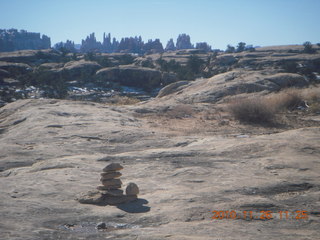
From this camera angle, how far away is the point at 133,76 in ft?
105

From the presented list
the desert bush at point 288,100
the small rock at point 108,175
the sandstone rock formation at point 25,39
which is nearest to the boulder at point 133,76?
the desert bush at point 288,100

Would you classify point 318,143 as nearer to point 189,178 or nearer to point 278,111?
point 189,178

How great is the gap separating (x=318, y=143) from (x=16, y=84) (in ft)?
99.1

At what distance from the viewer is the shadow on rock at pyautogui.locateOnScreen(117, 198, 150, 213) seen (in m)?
3.48

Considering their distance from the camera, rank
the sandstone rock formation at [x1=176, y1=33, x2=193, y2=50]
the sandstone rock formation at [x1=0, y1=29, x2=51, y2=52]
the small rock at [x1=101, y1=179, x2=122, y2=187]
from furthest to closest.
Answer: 1. the sandstone rock formation at [x1=176, y1=33, x2=193, y2=50]
2. the sandstone rock formation at [x1=0, y1=29, x2=51, y2=52]
3. the small rock at [x1=101, y1=179, x2=122, y2=187]

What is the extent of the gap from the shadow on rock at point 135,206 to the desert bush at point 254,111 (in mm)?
5442

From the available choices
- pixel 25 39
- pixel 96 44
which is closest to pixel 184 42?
pixel 96 44

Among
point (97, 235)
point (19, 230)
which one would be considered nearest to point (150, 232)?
point (97, 235)

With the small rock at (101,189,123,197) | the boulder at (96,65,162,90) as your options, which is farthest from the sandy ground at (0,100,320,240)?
the boulder at (96,65,162,90)

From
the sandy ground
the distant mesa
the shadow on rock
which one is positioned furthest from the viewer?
the distant mesa

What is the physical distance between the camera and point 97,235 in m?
2.84

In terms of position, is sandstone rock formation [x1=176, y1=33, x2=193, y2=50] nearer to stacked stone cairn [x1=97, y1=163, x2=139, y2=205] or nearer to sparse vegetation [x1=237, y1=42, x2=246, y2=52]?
sparse vegetation [x1=237, y1=42, x2=246, y2=52]
